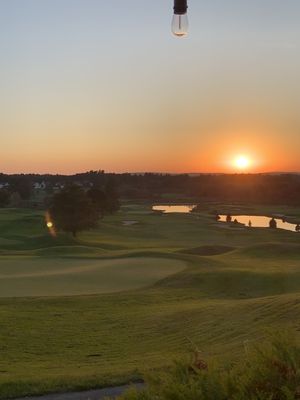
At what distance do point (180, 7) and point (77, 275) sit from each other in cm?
2005

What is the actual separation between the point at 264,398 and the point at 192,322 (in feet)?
35.4

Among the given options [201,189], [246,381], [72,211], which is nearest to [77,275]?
[246,381]

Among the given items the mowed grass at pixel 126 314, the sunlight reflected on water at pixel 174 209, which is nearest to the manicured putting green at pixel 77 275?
the mowed grass at pixel 126 314

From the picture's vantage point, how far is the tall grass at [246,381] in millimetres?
4223

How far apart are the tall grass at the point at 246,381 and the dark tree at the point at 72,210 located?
5313 cm

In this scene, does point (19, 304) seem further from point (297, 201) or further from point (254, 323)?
point (297, 201)

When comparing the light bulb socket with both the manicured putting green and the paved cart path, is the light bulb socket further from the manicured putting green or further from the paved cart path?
the manicured putting green

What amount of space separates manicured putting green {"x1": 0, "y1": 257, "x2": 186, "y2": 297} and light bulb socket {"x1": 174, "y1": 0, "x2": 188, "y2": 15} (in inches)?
654

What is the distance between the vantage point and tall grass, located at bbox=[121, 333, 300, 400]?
4223 mm

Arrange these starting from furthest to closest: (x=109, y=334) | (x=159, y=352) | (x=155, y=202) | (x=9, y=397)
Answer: (x=155, y=202) → (x=109, y=334) → (x=159, y=352) → (x=9, y=397)

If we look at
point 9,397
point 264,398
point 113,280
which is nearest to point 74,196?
point 113,280

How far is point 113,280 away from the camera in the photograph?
22906 millimetres

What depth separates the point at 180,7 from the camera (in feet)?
14.6

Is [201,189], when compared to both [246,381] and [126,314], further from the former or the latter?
[246,381]
